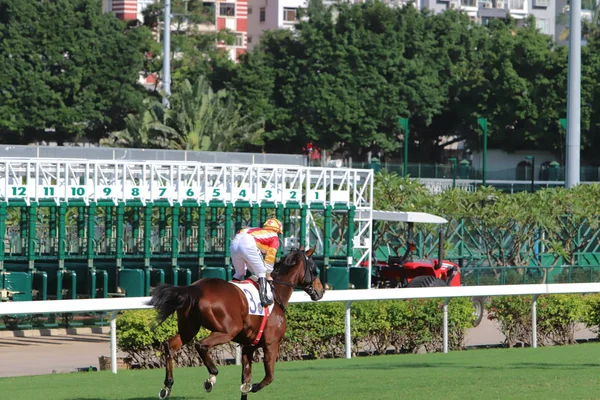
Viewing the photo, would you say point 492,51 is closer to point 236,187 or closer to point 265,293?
point 236,187

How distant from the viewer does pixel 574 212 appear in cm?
2788

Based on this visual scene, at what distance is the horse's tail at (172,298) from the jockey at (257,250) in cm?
71

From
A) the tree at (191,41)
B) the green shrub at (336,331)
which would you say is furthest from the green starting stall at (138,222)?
the tree at (191,41)

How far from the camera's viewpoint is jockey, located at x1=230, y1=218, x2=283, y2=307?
9.48 m

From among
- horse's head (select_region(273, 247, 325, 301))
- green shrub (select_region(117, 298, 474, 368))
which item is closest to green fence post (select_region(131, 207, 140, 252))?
green shrub (select_region(117, 298, 474, 368))

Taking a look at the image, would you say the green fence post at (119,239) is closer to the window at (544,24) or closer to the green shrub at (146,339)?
the green shrub at (146,339)

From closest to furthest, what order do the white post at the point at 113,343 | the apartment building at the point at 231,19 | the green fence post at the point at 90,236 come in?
the white post at the point at 113,343
the green fence post at the point at 90,236
the apartment building at the point at 231,19

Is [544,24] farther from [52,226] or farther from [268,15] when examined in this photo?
[52,226]

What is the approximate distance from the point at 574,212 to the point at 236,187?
31.5 ft

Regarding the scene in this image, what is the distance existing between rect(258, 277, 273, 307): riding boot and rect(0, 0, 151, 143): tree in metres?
42.1

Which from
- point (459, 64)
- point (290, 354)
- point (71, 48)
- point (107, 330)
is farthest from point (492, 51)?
point (290, 354)

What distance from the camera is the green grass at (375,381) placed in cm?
939

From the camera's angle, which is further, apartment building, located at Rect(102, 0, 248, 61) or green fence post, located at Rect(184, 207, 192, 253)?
apartment building, located at Rect(102, 0, 248, 61)

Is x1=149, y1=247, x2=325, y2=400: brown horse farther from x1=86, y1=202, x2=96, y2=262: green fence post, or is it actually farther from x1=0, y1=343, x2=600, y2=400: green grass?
x1=86, y1=202, x2=96, y2=262: green fence post
